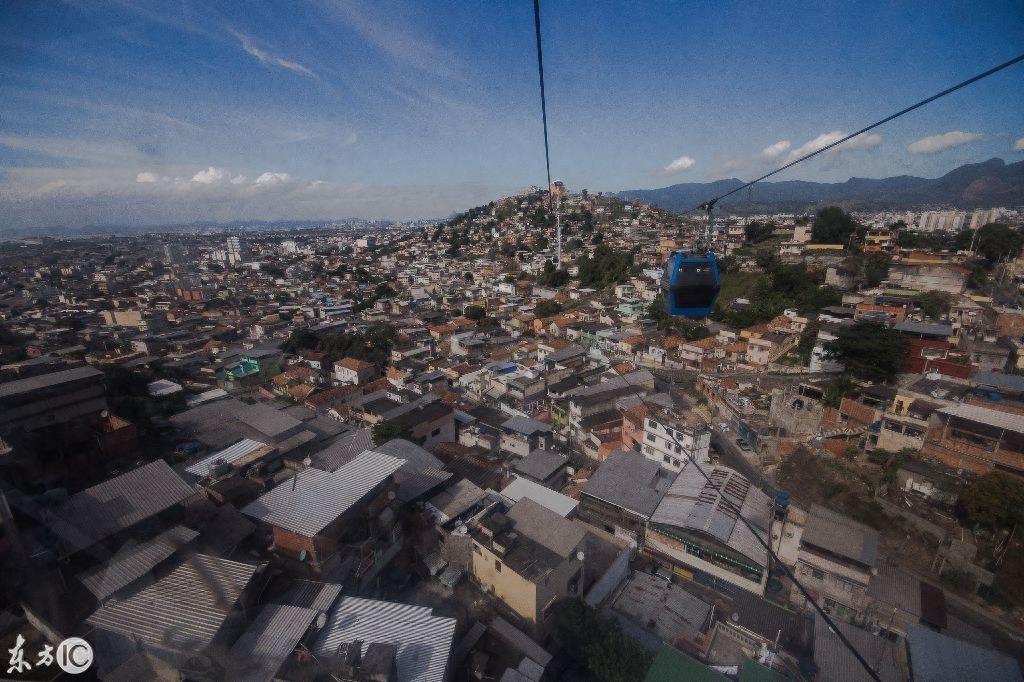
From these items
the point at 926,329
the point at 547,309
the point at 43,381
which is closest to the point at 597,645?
the point at 43,381

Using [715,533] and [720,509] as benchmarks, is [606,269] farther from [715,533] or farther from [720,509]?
[715,533]

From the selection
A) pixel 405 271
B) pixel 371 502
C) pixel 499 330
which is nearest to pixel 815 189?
pixel 405 271

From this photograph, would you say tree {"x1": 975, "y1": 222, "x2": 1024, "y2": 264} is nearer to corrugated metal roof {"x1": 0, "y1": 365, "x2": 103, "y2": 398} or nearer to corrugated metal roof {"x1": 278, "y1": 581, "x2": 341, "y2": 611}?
corrugated metal roof {"x1": 278, "y1": 581, "x2": 341, "y2": 611}

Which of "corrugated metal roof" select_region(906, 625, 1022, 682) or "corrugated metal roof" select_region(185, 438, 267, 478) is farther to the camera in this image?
"corrugated metal roof" select_region(185, 438, 267, 478)

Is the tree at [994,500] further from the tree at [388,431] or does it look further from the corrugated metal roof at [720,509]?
the tree at [388,431]

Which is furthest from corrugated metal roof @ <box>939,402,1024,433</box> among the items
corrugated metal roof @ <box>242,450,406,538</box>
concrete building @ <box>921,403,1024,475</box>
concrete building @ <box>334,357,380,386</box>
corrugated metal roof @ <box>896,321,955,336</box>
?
concrete building @ <box>334,357,380,386</box>

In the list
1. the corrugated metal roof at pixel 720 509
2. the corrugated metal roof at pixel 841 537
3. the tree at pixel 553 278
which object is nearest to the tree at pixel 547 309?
the tree at pixel 553 278
